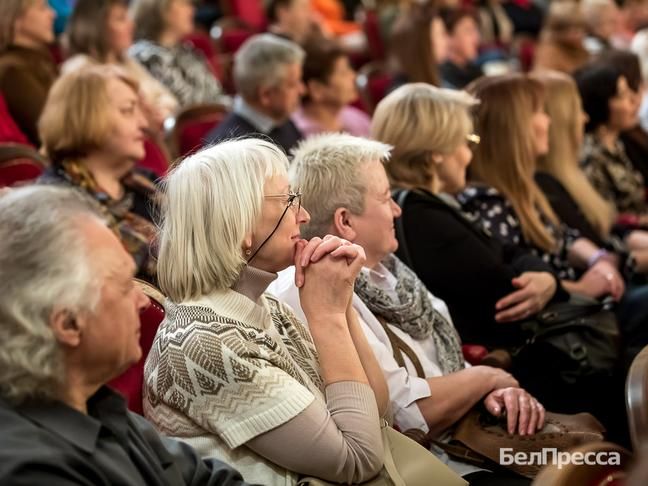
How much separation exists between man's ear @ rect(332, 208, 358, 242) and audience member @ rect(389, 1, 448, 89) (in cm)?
286

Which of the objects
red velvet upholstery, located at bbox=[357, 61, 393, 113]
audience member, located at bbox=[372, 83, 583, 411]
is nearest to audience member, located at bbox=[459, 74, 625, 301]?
audience member, located at bbox=[372, 83, 583, 411]

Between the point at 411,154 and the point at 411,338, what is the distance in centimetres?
62

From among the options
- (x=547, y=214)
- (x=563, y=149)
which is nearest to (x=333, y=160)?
(x=547, y=214)

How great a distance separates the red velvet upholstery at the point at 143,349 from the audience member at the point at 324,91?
8.45 ft

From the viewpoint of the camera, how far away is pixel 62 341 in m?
1.34

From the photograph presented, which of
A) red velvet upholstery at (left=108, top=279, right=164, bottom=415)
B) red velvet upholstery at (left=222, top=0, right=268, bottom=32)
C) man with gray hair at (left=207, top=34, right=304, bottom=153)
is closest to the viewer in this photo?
red velvet upholstery at (left=108, top=279, right=164, bottom=415)

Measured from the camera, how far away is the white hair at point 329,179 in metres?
2.23

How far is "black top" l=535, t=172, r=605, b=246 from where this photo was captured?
350 cm

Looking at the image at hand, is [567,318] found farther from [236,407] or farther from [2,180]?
[2,180]

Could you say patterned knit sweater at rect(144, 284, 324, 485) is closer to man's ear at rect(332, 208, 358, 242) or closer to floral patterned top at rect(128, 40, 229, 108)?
man's ear at rect(332, 208, 358, 242)

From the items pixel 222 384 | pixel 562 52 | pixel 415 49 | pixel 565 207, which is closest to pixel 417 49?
pixel 415 49

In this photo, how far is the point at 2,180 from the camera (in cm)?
282

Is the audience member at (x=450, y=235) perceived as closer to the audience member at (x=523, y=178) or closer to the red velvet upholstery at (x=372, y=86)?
the audience member at (x=523, y=178)

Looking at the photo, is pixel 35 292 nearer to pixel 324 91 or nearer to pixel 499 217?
pixel 499 217
